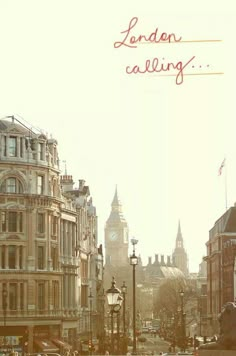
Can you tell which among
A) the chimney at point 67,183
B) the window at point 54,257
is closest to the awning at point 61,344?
A: the window at point 54,257

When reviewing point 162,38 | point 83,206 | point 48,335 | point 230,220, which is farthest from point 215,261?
point 162,38

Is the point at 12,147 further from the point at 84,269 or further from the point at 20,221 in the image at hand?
the point at 84,269

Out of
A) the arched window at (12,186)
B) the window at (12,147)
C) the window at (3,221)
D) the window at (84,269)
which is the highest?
the window at (12,147)

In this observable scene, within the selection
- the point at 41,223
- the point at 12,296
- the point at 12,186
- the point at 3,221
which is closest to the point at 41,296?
the point at 12,296

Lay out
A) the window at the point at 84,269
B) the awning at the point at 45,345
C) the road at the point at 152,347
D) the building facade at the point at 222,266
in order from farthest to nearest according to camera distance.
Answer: the building facade at the point at 222,266 → the window at the point at 84,269 → the road at the point at 152,347 → the awning at the point at 45,345

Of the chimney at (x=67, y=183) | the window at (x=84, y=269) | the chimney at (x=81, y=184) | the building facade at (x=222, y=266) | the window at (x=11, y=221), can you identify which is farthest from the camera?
the building facade at (x=222, y=266)

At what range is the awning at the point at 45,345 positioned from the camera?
9269cm

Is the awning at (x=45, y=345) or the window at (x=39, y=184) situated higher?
the window at (x=39, y=184)

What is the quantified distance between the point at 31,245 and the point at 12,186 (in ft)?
18.0

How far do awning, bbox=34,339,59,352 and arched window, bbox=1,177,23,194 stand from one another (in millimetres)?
13192

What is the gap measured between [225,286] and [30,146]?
49.9 meters

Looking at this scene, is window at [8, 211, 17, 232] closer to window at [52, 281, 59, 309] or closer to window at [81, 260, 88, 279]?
window at [52, 281, 59, 309]

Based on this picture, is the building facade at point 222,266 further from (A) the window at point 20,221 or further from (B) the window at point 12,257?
(B) the window at point 12,257

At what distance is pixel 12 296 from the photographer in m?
Answer: 93.2
